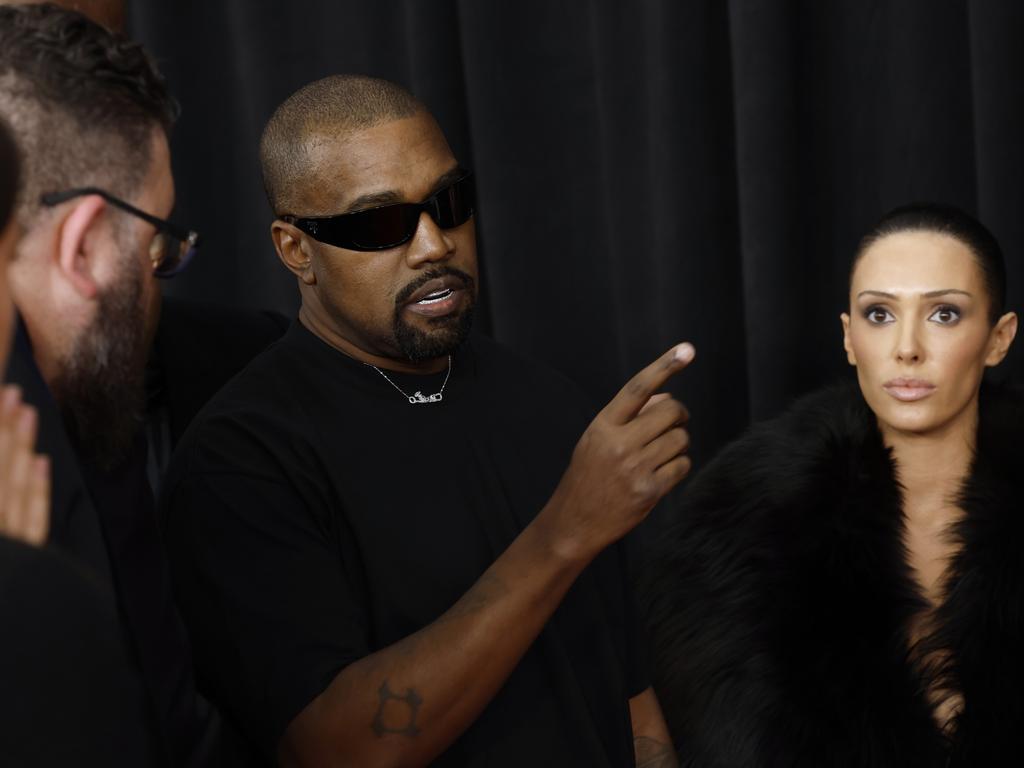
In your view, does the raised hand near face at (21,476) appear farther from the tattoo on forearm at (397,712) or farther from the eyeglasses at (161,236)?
the tattoo on forearm at (397,712)

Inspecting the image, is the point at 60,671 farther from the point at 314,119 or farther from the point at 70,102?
the point at 314,119

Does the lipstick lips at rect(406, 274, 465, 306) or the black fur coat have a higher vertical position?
the lipstick lips at rect(406, 274, 465, 306)

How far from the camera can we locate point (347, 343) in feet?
4.13

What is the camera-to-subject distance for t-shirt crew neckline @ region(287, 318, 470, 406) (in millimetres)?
1238

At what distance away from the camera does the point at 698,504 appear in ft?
4.99

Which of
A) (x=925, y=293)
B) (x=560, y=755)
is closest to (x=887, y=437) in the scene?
(x=925, y=293)

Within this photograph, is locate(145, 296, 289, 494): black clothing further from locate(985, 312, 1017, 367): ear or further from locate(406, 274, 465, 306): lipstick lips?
locate(985, 312, 1017, 367): ear

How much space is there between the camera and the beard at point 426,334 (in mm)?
1224

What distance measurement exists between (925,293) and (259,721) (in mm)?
823

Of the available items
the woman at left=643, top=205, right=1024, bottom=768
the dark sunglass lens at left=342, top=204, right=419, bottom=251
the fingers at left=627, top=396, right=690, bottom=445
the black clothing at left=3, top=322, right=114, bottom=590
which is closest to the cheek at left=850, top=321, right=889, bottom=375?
the woman at left=643, top=205, right=1024, bottom=768

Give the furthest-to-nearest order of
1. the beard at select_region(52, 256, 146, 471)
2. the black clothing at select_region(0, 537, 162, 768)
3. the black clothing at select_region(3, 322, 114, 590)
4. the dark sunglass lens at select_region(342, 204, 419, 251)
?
the dark sunglass lens at select_region(342, 204, 419, 251)
the beard at select_region(52, 256, 146, 471)
the black clothing at select_region(3, 322, 114, 590)
the black clothing at select_region(0, 537, 162, 768)

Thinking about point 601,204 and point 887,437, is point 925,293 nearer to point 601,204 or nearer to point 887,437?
point 887,437

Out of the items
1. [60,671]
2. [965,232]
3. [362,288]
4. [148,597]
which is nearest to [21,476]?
[60,671]

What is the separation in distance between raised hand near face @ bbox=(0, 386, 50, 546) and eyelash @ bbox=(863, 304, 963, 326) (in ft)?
3.18
